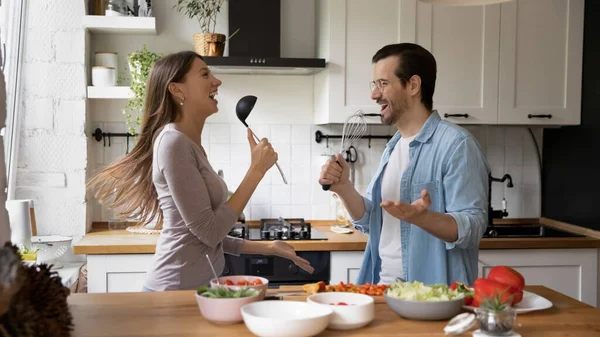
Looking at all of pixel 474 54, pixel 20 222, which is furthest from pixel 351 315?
pixel 474 54

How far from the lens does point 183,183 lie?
2.07 meters

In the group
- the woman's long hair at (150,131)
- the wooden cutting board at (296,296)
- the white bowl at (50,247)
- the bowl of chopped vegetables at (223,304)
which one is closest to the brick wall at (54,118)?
the white bowl at (50,247)

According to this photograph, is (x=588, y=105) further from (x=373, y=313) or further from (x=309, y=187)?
(x=373, y=313)

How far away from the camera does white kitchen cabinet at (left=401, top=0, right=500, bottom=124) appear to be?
3.54 metres

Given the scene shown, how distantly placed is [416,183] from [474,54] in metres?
1.41

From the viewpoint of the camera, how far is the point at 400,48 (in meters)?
2.48

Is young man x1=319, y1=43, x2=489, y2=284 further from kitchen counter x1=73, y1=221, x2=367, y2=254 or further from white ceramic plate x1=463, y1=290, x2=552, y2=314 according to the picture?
kitchen counter x1=73, y1=221, x2=367, y2=254

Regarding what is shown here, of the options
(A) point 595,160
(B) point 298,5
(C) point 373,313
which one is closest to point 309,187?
(B) point 298,5

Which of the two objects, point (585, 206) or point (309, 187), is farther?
point (309, 187)

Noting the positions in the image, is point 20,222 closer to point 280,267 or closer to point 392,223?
point 280,267

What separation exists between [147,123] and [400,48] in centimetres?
93

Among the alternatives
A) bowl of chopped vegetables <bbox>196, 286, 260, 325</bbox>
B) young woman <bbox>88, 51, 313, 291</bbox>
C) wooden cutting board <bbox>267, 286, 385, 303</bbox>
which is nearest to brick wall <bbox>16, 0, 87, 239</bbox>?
young woman <bbox>88, 51, 313, 291</bbox>

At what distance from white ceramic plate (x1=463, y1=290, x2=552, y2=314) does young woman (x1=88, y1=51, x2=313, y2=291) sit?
0.70 metres

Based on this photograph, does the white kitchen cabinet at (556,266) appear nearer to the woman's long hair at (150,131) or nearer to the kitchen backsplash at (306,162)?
the kitchen backsplash at (306,162)
